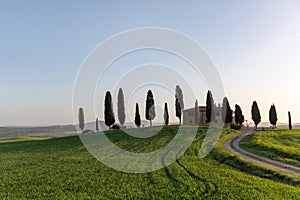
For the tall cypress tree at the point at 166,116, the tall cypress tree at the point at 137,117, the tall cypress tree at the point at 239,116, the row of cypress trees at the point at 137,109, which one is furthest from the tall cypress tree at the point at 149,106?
the tall cypress tree at the point at 239,116

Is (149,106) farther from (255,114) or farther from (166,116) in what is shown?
(255,114)

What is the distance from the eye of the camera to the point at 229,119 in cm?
6844

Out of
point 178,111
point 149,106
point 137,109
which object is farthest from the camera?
point 137,109

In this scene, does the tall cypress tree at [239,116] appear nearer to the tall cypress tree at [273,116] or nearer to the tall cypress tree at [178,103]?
the tall cypress tree at [273,116]

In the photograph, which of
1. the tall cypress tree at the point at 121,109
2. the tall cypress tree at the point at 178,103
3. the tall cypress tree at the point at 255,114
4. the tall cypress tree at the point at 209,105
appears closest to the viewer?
the tall cypress tree at the point at 178,103

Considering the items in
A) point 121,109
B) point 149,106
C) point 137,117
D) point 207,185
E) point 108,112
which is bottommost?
point 207,185

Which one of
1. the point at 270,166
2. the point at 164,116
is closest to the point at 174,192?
the point at 270,166

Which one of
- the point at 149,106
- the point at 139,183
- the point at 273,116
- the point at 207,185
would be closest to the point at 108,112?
the point at 149,106

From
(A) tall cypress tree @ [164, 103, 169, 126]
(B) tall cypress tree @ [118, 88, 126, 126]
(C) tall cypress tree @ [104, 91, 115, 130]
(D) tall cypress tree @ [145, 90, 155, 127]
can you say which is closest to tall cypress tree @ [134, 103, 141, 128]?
(D) tall cypress tree @ [145, 90, 155, 127]

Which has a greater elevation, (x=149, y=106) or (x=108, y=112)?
(x=149, y=106)

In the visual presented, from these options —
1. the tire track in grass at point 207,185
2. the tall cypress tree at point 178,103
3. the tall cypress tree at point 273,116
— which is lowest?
the tire track in grass at point 207,185

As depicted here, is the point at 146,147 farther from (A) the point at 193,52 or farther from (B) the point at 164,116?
(B) the point at 164,116

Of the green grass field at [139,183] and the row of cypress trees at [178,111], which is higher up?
the row of cypress trees at [178,111]

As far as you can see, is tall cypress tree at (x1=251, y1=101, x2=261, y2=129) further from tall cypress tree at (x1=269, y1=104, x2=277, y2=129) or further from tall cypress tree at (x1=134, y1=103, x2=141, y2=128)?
tall cypress tree at (x1=134, y1=103, x2=141, y2=128)
